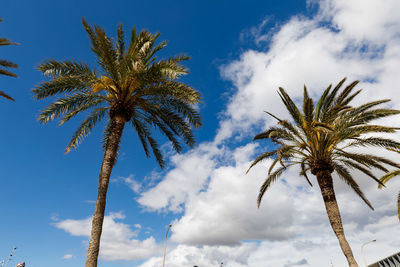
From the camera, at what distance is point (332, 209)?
492 inches

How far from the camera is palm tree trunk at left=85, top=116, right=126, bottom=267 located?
8625 millimetres

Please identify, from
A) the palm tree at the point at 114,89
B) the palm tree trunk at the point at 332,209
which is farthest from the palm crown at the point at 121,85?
the palm tree trunk at the point at 332,209

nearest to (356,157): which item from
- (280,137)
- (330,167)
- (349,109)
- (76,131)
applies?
(330,167)

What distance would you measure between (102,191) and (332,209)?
11055 mm

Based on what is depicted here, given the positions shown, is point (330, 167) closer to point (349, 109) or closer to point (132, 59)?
point (349, 109)

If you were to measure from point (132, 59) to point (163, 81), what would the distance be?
1.61 m

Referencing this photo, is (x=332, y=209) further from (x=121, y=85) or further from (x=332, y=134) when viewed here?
A: (x=121, y=85)

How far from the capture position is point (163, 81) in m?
11.1

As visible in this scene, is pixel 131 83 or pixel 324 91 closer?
pixel 131 83

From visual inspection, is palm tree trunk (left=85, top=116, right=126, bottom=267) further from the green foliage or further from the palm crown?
the green foliage

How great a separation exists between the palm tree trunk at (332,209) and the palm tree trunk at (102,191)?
34.4 ft

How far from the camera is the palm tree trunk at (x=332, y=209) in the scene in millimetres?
11631

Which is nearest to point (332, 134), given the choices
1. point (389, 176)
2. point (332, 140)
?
point (332, 140)

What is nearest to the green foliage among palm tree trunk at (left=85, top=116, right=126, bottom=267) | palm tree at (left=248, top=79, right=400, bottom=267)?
palm tree at (left=248, top=79, right=400, bottom=267)
